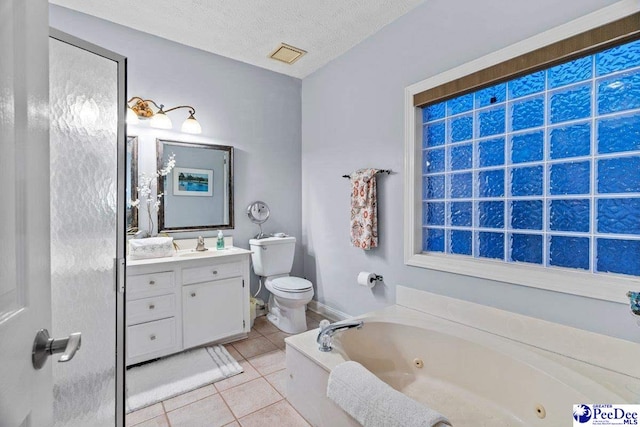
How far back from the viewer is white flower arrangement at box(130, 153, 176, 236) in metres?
2.59

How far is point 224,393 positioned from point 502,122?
256 centimetres

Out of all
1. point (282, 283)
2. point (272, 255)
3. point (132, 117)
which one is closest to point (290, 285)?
point (282, 283)

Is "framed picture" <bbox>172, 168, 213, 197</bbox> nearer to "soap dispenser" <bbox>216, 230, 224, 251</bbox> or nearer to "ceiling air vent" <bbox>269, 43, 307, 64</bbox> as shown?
"soap dispenser" <bbox>216, 230, 224, 251</bbox>

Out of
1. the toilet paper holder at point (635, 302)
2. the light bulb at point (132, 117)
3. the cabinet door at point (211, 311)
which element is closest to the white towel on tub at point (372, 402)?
the toilet paper holder at point (635, 302)

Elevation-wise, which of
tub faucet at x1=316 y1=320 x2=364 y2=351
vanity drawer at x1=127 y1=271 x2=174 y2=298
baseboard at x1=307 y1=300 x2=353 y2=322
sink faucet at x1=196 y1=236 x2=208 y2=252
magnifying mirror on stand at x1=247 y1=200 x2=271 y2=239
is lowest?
baseboard at x1=307 y1=300 x2=353 y2=322

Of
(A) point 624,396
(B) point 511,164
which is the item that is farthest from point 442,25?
(A) point 624,396

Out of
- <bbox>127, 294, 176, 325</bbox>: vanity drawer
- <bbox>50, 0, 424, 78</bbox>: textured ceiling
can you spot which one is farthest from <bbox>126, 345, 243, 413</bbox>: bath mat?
<bbox>50, 0, 424, 78</bbox>: textured ceiling

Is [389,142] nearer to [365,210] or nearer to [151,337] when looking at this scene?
[365,210]

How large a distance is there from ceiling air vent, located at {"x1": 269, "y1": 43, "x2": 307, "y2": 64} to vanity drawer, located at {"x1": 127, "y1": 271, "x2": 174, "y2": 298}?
2.23m

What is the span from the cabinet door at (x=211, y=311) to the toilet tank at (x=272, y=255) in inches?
14.4

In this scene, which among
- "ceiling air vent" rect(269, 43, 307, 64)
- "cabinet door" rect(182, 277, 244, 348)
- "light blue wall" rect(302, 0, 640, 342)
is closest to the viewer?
"light blue wall" rect(302, 0, 640, 342)

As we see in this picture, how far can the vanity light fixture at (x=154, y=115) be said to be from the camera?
97.9 inches

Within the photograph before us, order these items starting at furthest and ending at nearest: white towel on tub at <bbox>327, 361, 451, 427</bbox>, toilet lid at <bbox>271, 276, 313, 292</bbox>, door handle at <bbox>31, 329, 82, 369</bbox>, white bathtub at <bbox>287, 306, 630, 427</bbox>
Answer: toilet lid at <bbox>271, 276, 313, 292</bbox>, white bathtub at <bbox>287, 306, 630, 427</bbox>, white towel on tub at <bbox>327, 361, 451, 427</bbox>, door handle at <bbox>31, 329, 82, 369</bbox>

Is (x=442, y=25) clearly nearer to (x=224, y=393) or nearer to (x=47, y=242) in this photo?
(x=47, y=242)
